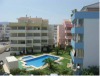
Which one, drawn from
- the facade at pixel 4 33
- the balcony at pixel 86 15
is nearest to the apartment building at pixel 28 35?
the balcony at pixel 86 15

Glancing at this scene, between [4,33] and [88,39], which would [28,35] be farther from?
[4,33]

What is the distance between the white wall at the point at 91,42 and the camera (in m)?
20.5

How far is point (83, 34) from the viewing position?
2064 cm

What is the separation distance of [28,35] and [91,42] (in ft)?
67.6

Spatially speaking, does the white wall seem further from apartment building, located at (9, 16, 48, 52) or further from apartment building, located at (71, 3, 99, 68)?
apartment building, located at (9, 16, 48, 52)

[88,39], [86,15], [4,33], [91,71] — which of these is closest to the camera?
[91,71]

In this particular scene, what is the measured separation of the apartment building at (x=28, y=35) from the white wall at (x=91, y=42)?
63.2ft

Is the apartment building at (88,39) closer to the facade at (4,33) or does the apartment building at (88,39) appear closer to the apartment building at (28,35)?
the apartment building at (28,35)

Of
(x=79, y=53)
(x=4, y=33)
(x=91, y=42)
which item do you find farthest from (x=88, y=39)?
(x=4, y=33)

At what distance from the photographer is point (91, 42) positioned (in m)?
20.6

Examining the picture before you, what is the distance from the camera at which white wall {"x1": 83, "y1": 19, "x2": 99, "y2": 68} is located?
20484 millimetres

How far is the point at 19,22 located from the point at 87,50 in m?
21.4

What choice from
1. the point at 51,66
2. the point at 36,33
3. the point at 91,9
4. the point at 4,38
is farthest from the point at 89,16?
the point at 4,38

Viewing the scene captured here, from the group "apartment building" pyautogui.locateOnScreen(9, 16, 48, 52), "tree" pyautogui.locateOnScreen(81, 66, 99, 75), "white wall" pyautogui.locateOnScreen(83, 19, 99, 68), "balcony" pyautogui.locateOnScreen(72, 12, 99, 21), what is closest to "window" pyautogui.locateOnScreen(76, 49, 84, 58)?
"white wall" pyautogui.locateOnScreen(83, 19, 99, 68)
